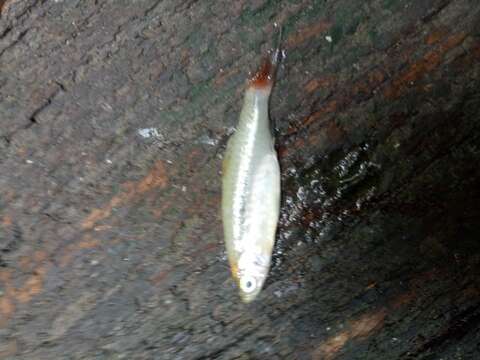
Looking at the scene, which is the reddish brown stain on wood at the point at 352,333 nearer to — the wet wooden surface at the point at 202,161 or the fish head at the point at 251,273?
the wet wooden surface at the point at 202,161

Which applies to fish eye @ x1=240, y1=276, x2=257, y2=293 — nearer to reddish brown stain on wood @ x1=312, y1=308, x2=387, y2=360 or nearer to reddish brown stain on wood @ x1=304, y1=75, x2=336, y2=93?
reddish brown stain on wood @ x1=312, y1=308, x2=387, y2=360

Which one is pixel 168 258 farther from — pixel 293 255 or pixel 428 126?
pixel 428 126

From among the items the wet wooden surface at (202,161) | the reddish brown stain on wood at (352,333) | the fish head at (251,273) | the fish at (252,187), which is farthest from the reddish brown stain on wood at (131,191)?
the reddish brown stain on wood at (352,333)

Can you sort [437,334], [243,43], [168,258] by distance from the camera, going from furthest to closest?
[437,334], [168,258], [243,43]

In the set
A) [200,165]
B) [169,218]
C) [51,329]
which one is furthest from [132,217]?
[51,329]

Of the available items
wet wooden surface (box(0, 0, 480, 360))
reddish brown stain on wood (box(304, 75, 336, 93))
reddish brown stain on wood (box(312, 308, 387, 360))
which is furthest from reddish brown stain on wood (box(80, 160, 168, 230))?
reddish brown stain on wood (box(312, 308, 387, 360))

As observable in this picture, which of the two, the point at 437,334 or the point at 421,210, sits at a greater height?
the point at 421,210

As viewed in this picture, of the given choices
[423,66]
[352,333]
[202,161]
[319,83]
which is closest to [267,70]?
[319,83]

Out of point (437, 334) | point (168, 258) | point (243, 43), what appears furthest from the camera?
point (437, 334)
